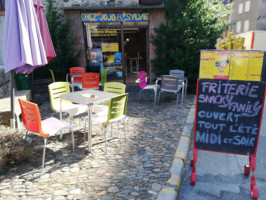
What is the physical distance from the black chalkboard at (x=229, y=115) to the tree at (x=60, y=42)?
643 cm

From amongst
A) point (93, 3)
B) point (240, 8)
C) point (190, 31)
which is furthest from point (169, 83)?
point (240, 8)

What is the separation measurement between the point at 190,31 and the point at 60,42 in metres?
4.63

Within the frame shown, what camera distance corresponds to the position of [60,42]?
8.49 meters

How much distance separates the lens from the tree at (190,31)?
26.6 feet

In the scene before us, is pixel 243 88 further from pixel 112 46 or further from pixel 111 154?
pixel 112 46

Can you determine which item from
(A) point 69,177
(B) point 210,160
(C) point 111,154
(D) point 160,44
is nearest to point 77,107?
(C) point 111,154

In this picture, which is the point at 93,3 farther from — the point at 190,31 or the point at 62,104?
the point at 62,104

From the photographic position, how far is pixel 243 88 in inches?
118

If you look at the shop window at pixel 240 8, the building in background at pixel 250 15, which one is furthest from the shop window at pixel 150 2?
the shop window at pixel 240 8

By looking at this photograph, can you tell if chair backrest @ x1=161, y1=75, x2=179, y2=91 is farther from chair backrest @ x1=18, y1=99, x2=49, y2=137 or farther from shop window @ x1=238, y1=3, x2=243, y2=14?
shop window @ x1=238, y1=3, x2=243, y2=14

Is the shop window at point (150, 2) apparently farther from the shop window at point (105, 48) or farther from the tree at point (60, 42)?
Result: the tree at point (60, 42)

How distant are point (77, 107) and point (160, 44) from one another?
5.32 metres

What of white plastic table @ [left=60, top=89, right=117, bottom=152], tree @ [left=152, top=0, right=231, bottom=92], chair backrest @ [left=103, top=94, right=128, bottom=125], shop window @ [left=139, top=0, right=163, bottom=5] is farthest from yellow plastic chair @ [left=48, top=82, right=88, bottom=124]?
shop window @ [left=139, top=0, right=163, bottom=5]

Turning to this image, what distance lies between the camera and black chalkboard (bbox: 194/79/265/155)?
9.86ft
